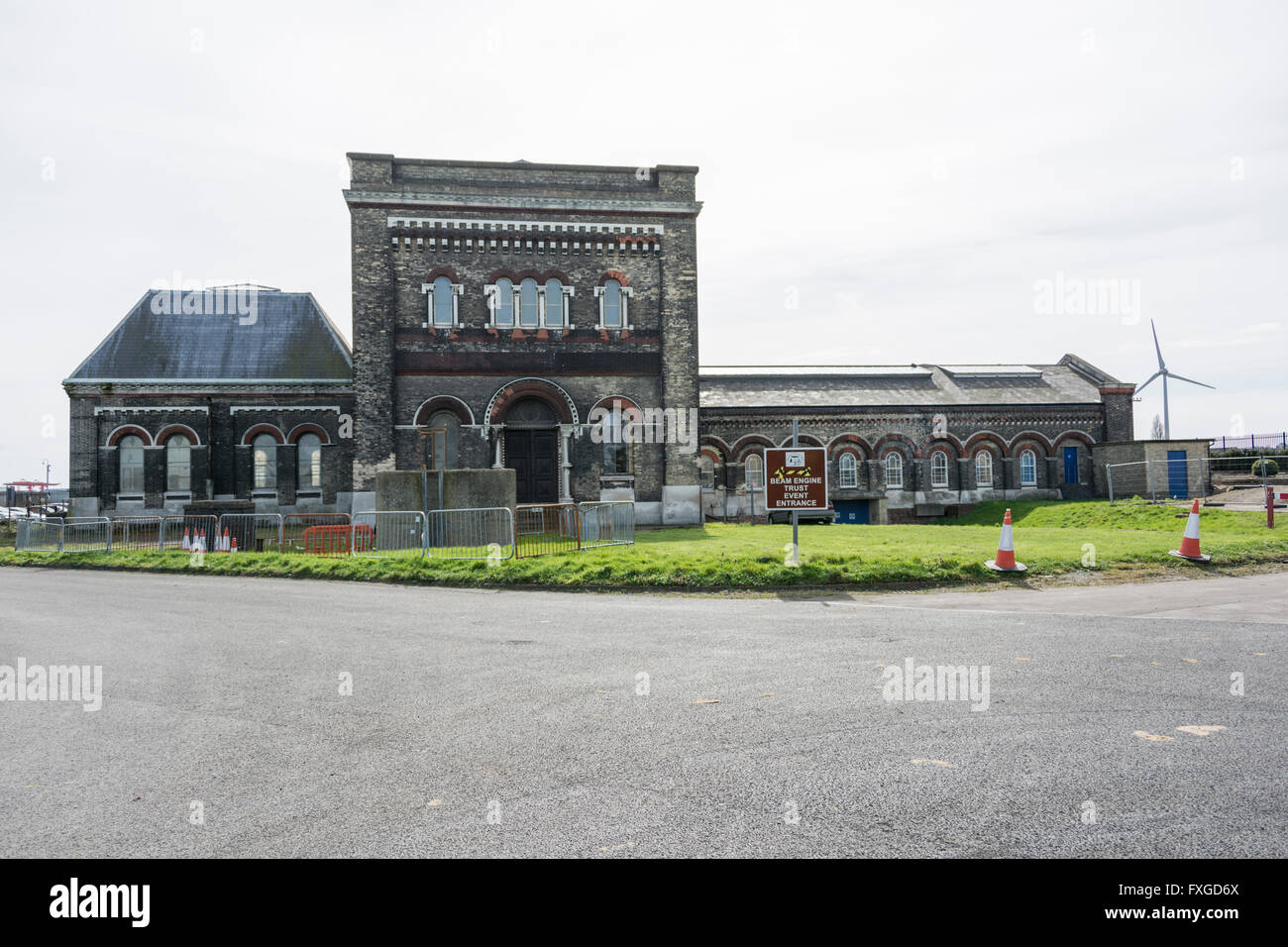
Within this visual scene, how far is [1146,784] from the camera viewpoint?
14.0 ft

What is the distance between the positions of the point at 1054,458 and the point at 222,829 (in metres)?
38.1

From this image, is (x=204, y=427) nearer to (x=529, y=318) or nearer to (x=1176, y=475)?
(x=529, y=318)

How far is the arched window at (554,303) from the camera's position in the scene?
88.1ft

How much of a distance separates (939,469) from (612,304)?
56.1ft

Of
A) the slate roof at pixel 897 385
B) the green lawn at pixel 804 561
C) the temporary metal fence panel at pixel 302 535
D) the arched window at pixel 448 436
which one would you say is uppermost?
the slate roof at pixel 897 385

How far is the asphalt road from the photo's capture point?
3820mm

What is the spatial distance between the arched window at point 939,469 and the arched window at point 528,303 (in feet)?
61.7

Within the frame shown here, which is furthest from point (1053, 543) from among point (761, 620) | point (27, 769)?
point (27, 769)

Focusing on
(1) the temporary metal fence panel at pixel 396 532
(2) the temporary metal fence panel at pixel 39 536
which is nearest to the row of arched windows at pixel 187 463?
(2) the temporary metal fence panel at pixel 39 536

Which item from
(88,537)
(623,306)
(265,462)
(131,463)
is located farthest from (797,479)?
(131,463)

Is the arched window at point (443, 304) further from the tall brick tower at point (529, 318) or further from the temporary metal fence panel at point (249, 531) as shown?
the temporary metal fence panel at point (249, 531)

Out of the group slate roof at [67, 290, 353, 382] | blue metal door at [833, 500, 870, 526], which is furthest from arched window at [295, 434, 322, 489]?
blue metal door at [833, 500, 870, 526]

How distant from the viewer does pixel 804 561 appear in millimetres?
14117
